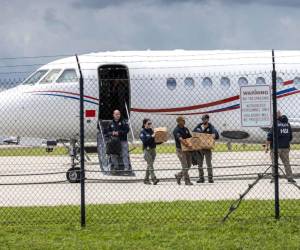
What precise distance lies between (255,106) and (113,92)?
1322 cm

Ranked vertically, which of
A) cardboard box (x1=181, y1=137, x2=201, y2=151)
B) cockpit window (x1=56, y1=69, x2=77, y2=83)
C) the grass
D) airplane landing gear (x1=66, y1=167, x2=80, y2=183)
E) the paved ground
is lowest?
the grass

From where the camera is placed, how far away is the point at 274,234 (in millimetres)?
11852

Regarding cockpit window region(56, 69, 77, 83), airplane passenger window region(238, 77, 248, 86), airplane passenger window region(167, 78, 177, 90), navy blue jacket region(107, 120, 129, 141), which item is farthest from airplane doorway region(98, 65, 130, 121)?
airplane passenger window region(238, 77, 248, 86)

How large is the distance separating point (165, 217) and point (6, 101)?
38.6 feet

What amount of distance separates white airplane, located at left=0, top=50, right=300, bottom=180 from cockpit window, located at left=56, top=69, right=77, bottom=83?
31 mm

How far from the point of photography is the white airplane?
2447 centimetres

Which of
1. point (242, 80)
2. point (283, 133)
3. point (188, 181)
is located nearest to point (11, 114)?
point (188, 181)

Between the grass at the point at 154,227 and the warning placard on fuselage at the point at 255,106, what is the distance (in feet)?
5.19

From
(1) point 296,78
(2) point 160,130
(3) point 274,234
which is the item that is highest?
(1) point 296,78

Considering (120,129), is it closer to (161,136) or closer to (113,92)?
(161,136)

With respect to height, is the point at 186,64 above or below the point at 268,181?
above

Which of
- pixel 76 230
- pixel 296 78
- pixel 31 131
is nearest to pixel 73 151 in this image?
pixel 31 131

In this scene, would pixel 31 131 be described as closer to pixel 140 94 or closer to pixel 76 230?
pixel 140 94

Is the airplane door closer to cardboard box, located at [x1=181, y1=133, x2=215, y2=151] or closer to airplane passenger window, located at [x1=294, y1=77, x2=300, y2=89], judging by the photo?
cardboard box, located at [x1=181, y1=133, x2=215, y2=151]
